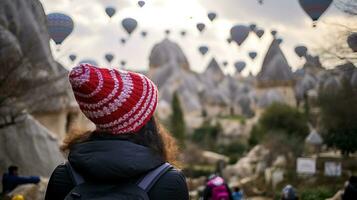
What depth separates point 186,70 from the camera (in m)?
71.2

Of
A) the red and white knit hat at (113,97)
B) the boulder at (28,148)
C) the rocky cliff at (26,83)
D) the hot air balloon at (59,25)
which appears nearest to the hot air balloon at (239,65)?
the rocky cliff at (26,83)

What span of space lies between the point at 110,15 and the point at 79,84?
49.2 feet

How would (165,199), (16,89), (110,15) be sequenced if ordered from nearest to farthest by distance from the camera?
(165,199)
(16,89)
(110,15)

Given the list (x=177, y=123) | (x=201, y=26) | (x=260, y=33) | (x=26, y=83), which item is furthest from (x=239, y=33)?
(x=177, y=123)

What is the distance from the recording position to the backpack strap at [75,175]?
1.80 meters

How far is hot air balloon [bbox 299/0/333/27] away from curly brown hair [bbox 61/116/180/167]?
28.9 feet

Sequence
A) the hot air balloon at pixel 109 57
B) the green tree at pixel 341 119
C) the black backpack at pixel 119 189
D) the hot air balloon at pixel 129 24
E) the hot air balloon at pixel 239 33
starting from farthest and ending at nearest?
1. the hot air balloon at pixel 109 57
2. the hot air balloon at pixel 239 33
3. the hot air balloon at pixel 129 24
4. the green tree at pixel 341 119
5. the black backpack at pixel 119 189

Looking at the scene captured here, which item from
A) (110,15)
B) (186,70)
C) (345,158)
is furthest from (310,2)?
(186,70)

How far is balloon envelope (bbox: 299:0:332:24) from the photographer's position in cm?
1044

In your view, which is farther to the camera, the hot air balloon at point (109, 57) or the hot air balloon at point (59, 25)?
the hot air balloon at point (109, 57)

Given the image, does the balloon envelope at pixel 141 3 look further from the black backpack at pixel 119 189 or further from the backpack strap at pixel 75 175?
the black backpack at pixel 119 189

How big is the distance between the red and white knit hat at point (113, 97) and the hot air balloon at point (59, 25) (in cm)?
1014

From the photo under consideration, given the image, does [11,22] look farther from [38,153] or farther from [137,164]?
[137,164]

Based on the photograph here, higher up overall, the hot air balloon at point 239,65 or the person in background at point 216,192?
the person in background at point 216,192
